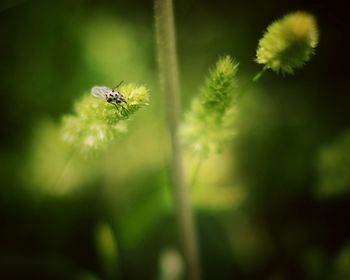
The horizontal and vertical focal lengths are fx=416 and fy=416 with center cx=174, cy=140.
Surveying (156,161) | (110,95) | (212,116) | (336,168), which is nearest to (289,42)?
(212,116)

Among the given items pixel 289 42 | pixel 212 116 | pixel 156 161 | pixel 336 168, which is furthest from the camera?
pixel 156 161

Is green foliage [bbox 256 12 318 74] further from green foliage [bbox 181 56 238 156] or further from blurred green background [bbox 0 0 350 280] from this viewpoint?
blurred green background [bbox 0 0 350 280]

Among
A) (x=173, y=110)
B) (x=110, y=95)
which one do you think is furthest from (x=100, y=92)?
(x=173, y=110)

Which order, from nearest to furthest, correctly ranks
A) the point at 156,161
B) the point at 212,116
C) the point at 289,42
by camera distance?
the point at 289,42 → the point at 212,116 → the point at 156,161

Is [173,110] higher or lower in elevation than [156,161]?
lower

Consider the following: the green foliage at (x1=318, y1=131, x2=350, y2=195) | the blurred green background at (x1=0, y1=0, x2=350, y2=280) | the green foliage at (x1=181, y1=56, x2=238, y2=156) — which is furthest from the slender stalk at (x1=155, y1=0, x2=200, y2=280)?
the green foliage at (x1=318, y1=131, x2=350, y2=195)

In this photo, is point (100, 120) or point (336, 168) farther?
point (336, 168)

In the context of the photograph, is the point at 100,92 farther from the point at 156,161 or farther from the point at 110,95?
the point at 156,161
